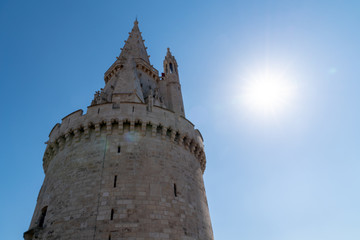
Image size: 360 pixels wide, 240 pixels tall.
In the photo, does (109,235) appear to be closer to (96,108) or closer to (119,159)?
(119,159)

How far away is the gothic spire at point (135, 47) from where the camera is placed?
92.2ft

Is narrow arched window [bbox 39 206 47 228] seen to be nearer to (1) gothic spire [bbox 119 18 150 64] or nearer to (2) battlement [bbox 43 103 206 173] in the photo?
(2) battlement [bbox 43 103 206 173]

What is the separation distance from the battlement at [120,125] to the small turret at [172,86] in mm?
5517

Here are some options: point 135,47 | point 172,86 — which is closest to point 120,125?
point 172,86

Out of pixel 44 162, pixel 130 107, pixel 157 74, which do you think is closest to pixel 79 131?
pixel 130 107

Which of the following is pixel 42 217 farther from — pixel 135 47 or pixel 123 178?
pixel 135 47

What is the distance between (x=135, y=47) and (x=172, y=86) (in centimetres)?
886

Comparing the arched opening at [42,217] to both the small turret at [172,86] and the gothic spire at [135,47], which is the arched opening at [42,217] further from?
the gothic spire at [135,47]

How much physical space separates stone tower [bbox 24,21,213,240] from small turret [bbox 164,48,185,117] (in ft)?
15.6

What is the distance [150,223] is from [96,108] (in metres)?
7.91

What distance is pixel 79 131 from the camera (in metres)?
15.3

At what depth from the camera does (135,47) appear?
30.0 meters

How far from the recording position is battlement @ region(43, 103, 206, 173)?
49.1ft

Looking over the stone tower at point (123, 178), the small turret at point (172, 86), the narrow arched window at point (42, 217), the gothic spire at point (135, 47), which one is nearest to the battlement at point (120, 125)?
the stone tower at point (123, 178)
